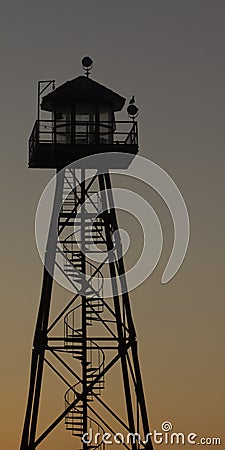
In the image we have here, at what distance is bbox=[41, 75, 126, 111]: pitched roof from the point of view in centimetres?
5138

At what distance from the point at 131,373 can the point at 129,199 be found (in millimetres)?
6278

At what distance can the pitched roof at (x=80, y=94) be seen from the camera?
2023 inches

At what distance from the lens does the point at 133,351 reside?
168 feet

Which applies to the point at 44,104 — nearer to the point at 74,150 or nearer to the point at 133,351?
the point at 74,150

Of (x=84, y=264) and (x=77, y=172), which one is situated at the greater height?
(x=77, y=172)

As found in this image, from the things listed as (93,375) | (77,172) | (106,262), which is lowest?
(93,375)

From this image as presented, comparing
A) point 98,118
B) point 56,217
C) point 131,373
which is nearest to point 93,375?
point 131,373

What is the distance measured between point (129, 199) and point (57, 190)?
9.03 feet

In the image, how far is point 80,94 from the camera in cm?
5147

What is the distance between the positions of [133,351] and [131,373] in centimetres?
93

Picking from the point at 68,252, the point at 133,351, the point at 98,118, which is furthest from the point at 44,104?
the point at 133,351

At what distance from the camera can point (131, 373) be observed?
169 feet

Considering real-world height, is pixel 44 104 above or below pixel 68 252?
above

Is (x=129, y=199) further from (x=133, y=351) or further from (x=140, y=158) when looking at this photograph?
(x=133, y=351)
